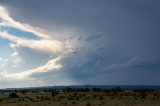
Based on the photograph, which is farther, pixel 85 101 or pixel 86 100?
pixel 86 100

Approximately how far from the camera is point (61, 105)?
194 ft

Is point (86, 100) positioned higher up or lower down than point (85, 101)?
higher up
